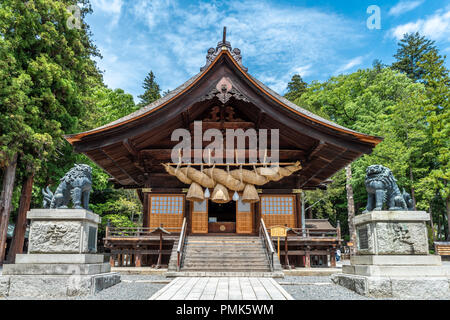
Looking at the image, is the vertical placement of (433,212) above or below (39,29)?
below

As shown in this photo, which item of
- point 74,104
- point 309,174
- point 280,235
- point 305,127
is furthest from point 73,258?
point 74,104

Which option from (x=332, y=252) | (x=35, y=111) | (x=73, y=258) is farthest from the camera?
(x=35, y=111)

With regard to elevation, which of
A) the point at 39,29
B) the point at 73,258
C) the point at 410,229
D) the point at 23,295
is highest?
the point at 39,29

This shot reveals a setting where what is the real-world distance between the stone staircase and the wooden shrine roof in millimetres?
3809

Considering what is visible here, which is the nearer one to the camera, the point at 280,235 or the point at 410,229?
the point at 410,229

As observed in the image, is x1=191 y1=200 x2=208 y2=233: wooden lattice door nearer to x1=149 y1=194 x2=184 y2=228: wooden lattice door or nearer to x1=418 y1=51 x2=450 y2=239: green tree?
x1=149 y1=194 x2=184 y2=228: wooden lattice door

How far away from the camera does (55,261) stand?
19.5ft

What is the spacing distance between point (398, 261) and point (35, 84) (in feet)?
58.6

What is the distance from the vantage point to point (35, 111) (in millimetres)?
15656

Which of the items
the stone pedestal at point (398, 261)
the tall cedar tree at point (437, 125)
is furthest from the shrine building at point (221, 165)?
the tall cedar tree at point (437, 125)

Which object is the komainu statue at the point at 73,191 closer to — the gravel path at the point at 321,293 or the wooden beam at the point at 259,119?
the gravel path at the point at 321,293

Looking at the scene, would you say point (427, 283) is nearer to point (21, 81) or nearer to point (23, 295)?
point (23, 295)

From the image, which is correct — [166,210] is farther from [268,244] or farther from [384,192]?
[384,192]

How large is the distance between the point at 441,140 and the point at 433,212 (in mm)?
9981
